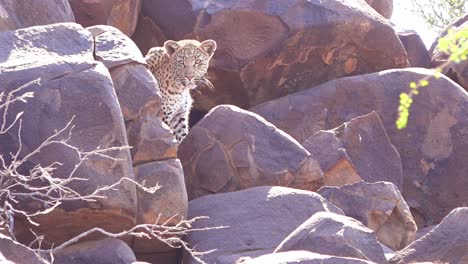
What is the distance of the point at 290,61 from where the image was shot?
14.8 metres

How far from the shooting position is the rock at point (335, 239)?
743 centimetres

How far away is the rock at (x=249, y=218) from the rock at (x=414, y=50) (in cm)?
707

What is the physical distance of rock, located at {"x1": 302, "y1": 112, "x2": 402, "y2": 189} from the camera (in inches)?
450

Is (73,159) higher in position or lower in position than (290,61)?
higher

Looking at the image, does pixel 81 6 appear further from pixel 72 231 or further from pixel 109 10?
pixel 72 231

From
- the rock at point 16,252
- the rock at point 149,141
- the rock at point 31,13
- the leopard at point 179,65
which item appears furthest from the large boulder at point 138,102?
the leopard at point 179,65

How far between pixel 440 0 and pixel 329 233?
16.9m

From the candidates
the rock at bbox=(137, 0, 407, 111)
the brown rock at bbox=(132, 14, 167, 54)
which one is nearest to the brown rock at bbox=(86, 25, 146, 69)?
the rock at bbox=(137, 0, 407, 111)

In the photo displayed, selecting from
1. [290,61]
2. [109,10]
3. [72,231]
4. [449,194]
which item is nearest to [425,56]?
[290,61]

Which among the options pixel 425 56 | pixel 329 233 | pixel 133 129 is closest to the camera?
pixel 329 233

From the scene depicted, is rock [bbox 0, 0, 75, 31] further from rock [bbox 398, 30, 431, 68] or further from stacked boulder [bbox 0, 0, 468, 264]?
rock [bbox 398, 30, 431, 68]

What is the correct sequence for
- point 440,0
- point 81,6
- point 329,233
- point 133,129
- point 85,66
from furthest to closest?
point 440,0, point 81,6, point 133,129, point 85,66, point 329,233

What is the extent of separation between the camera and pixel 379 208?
10.1 metres

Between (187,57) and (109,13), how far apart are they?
1289 mm
